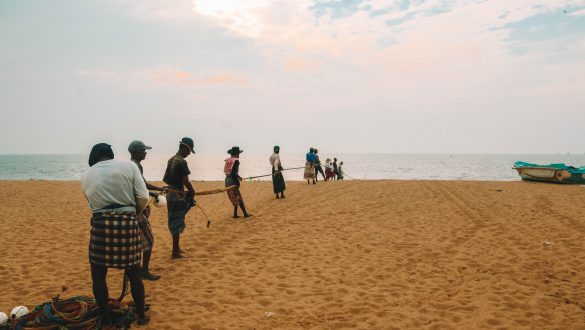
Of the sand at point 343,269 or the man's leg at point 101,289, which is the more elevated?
the man's leg at point 101,289

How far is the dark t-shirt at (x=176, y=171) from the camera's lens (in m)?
6.32

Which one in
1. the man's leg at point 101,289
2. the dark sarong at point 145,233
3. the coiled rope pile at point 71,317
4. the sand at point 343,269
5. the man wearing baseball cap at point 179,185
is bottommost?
the sand at point 343,269

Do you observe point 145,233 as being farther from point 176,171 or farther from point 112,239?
point 112,239

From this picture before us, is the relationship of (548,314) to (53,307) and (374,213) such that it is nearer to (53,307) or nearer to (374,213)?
(53,307)

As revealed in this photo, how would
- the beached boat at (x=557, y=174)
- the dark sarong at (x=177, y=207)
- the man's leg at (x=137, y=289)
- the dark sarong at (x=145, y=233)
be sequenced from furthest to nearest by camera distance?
1. the beached boat at (x=557, y=174)
2. the dark sarong at (x=177, y=207)
3. the dark sarong at (x=145, y=233)
4. the man's leg at (x=137, y=289)

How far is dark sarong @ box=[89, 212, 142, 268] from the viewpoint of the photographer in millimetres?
3699

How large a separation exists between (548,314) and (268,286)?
3.65 metres

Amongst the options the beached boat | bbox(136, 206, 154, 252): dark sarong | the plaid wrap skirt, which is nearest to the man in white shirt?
bbox(136, 206, 154, 252): dark sarong

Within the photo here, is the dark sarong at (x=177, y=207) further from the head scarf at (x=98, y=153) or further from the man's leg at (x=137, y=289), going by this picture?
the head scarf at (x=98, y=153)

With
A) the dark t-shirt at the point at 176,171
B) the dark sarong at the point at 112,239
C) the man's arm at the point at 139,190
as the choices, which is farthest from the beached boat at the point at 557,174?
the dark sarong at the point at 112,239

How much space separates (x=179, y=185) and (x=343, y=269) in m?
3.22

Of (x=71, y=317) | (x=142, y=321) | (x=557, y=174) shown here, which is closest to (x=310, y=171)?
(x=557, y=174)

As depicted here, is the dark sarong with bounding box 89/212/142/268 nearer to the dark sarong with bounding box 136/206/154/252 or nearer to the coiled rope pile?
the coiled rope pile

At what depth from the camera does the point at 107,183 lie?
12.1ft
